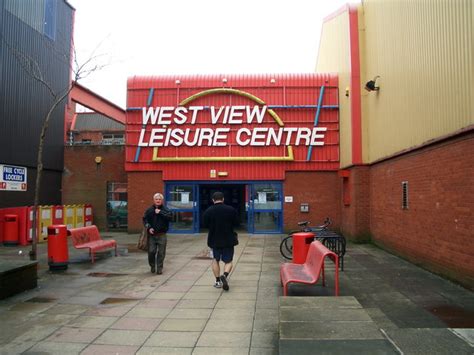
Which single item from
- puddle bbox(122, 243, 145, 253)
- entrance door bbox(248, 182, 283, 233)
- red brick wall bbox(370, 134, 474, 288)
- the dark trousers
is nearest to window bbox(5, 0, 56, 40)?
puddle bbox(122, 243, 145, 253)

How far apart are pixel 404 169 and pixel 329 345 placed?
8.14 meters

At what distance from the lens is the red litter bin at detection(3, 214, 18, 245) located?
14.8 m

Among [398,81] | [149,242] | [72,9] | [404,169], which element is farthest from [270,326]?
[72,9]

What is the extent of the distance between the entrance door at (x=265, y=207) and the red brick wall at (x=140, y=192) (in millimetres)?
3808

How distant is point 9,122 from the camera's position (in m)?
16.7

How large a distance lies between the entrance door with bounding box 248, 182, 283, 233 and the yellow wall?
120 inches

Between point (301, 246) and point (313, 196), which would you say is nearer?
point (301, 246)

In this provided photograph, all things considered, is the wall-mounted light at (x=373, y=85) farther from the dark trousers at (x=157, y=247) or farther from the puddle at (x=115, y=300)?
the puddle at (x=115, y=300)

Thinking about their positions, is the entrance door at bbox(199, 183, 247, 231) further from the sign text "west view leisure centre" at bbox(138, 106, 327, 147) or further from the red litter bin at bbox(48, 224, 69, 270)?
the red litter bin at bbox(48, 224, 69, 270)

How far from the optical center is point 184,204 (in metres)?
19.3

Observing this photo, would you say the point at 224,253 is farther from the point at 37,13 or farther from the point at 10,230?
the point at 37,13

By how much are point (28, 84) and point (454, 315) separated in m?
16.9

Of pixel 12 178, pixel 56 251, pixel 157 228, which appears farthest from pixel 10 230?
pixel 157 228

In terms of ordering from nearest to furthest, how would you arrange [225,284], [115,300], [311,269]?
[115,300], [311,269], [225,284]
